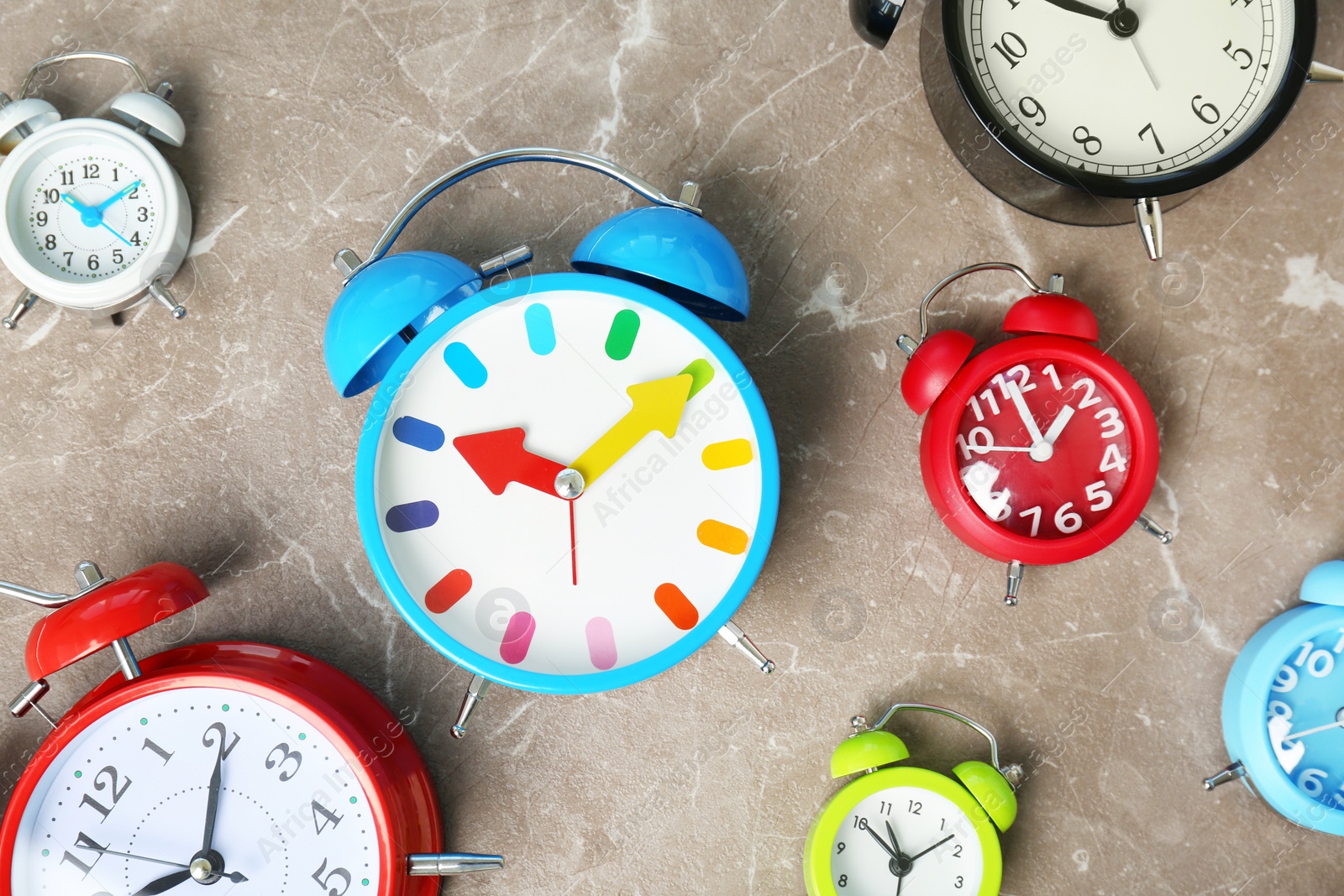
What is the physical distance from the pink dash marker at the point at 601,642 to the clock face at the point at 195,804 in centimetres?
37

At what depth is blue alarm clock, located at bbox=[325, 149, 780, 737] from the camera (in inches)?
38.3

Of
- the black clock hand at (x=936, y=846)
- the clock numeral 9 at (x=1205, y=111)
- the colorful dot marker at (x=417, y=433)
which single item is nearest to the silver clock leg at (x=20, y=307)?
the colorful dot marker at (x=417, y=433)

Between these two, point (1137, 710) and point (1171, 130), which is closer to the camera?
point (1171, 130)

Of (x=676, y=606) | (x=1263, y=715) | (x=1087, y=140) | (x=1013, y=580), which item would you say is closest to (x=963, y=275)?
(x=1087, y=140)

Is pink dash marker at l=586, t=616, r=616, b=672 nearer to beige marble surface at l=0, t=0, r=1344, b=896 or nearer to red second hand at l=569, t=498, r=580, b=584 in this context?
red second hand at l=569, t=498, r=580, b=584

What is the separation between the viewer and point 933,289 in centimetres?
114

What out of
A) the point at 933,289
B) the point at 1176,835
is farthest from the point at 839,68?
the point at 1176,835

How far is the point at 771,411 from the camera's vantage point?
120 centimetres

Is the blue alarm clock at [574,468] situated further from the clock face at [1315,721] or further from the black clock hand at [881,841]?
the clock face at [1315,721]

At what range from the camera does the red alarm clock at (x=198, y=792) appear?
1.02 metres

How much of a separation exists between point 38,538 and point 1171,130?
172 cm

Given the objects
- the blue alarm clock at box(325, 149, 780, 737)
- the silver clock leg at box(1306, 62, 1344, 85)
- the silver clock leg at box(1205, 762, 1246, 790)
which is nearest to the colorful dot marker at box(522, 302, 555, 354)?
the blue alarm clock at box(325, 149, 780, 737)

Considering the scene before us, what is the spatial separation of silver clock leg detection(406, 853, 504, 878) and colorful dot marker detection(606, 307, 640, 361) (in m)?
0.69

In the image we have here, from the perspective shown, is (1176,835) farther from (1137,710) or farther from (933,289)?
(933,289)
